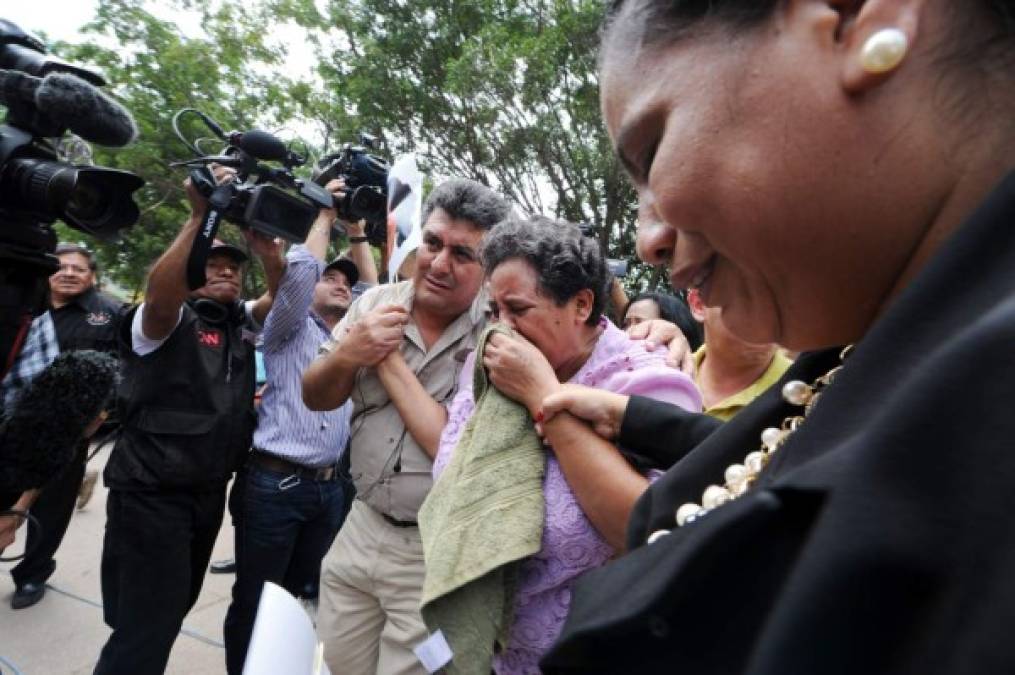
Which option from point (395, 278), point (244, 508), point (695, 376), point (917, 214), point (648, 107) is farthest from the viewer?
point (244, 508)

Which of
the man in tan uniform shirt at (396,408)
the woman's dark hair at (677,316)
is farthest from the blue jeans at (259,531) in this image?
the woman's dark hair at (677,316)

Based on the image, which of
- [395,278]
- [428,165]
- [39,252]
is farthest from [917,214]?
[428,165]

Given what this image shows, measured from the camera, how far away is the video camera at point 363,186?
297 centimetres

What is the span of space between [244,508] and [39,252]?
5.75 feet

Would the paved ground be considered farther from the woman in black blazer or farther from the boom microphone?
the woman in black blazer

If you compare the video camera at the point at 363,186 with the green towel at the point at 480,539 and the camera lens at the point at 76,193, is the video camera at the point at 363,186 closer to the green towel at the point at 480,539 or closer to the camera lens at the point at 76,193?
the camera lens at the point at 76,193

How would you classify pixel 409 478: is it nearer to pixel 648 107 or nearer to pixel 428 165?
pixel 648 107

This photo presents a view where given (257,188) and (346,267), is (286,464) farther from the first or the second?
(346,267)

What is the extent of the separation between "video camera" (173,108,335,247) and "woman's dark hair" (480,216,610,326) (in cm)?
109

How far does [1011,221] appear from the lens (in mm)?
408

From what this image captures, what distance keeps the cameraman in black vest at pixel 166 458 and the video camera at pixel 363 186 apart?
0.41 meters

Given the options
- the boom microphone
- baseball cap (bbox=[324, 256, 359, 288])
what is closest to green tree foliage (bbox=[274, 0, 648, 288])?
baseball cap (bbox=[324, 256, 359, 288])

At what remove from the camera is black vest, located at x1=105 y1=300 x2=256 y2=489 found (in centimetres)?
281

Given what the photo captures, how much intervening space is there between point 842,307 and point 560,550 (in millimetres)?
1065
